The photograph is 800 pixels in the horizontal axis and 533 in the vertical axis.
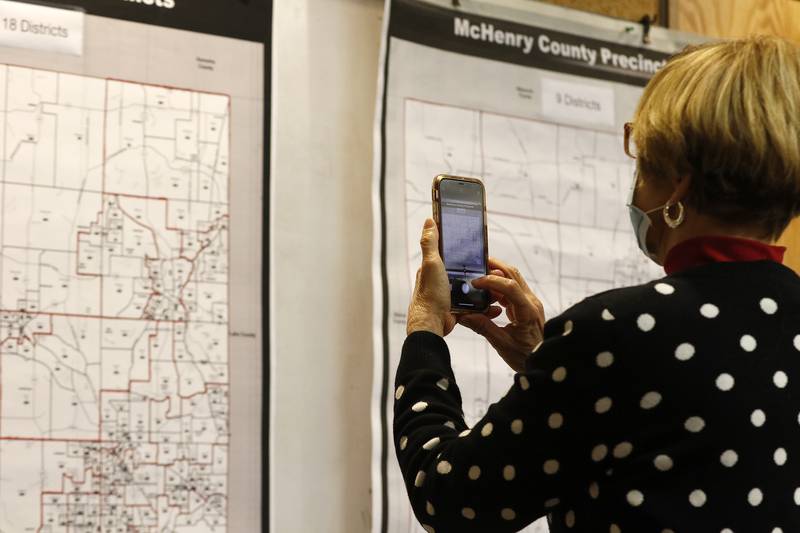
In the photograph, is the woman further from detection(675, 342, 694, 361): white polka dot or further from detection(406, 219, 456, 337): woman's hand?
detection(406, 219, 456, 337): woman's hand

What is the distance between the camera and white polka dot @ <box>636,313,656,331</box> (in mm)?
855

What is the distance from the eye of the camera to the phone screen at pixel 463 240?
1136 millimetres

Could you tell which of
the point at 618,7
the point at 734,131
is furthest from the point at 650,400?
the point at 618,7

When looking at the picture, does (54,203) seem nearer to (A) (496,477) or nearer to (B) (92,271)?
(B) (92,271)

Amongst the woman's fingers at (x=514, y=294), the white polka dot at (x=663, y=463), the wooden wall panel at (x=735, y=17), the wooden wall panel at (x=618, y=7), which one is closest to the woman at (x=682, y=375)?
the white polka dot at (x=663, y=463)

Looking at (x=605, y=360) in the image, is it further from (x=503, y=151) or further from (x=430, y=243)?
(x=503, y=151)

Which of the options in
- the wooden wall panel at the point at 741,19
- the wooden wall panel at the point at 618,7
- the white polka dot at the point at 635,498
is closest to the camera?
the white polka dot at the point at 635,498

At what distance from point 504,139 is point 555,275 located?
0.81 ft

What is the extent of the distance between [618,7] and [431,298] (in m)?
1.20

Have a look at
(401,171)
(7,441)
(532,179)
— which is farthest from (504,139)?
(7,441)

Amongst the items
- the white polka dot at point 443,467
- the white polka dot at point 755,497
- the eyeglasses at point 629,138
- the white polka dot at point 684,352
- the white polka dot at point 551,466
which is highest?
the eyeglasses at point 629,138

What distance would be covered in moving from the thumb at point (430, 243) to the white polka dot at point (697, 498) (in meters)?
0.36

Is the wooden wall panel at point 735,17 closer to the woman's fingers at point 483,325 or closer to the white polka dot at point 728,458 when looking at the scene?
the woman's fingers at point 483,325

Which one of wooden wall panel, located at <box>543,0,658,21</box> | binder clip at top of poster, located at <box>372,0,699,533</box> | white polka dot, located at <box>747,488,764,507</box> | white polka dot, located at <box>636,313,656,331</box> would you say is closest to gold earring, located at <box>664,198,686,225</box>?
white polka dot, located at <box>636,313,656,331</box>
